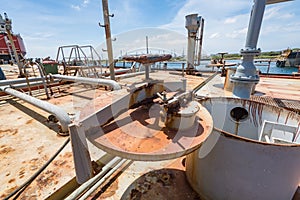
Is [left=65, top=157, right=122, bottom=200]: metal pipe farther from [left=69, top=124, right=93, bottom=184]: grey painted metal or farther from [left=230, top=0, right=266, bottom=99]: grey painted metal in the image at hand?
[left=230, top=0, right=266, bottom=99]: grey painted metal

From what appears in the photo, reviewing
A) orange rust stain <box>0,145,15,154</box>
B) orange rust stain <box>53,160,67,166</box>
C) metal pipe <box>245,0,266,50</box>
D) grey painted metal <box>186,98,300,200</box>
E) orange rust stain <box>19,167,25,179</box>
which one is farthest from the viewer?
metal pipe <box>245,0,266,50</box>

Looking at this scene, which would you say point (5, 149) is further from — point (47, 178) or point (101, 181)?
point (101, 181)

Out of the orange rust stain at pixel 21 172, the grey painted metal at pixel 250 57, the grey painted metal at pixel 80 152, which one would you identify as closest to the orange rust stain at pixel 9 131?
the orange rust stain at pixel 21 172

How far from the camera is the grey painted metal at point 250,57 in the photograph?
1842 mm

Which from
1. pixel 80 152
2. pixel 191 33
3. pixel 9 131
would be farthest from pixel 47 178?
pixel 191 33

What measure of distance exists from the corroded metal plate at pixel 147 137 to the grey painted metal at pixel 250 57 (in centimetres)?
143

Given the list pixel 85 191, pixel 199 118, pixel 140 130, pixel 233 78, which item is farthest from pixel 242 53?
pixel 85 191

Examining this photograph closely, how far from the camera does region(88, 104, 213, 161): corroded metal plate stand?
30.8 inches

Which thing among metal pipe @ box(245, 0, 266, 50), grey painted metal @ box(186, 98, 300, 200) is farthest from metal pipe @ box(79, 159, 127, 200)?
metal pipe @ box(245, 0, 266, 50)

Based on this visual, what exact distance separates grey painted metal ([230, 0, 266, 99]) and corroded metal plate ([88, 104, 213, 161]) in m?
1.43

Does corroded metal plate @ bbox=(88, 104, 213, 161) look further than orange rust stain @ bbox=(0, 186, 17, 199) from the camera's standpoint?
No

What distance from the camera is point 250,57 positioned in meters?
2.12

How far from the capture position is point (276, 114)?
5.23 ft

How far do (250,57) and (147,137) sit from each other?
217 cm
